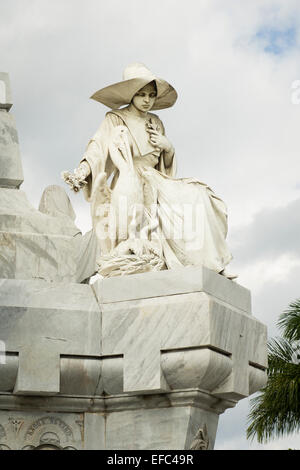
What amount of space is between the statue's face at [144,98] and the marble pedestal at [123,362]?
2150 millimetres

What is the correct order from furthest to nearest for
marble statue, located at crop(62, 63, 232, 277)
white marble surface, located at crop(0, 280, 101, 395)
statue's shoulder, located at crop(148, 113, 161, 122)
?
statue's shoulder, located at crop(148, 113, 161, 122) < marble statue, located at crop(62, 63, 232, 277) < white marble surface, located at crop(0, 280, 101, 395)

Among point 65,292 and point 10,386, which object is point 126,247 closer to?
point 65,292

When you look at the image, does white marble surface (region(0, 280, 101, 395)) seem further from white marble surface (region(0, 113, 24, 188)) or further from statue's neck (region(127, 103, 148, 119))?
statue's neck (region(127, 103, 148, 119))


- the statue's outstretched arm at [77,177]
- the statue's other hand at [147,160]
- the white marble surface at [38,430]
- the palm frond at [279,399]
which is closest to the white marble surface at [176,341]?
the white marble surface at [38,430]

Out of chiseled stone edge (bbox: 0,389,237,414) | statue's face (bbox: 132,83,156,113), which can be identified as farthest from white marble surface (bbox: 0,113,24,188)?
chiseled stone edge (bbox: 0,389,237,414)

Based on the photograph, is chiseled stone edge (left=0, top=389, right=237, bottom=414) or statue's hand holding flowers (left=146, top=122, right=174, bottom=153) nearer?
chiseled stone edge (left=0, top=389, right=237, bottom=414)

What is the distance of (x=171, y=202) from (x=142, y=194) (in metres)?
0.31

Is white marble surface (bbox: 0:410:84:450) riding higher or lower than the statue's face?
lower

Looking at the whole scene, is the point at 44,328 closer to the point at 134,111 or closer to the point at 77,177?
the point at 77,177

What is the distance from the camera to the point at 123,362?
1274 cm

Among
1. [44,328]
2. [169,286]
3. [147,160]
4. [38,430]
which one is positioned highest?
[147,160]

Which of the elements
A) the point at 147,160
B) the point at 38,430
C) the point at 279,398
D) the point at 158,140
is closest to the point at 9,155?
the point at 147,160

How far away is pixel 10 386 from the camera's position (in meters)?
12.6

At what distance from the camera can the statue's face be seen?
14211mm
